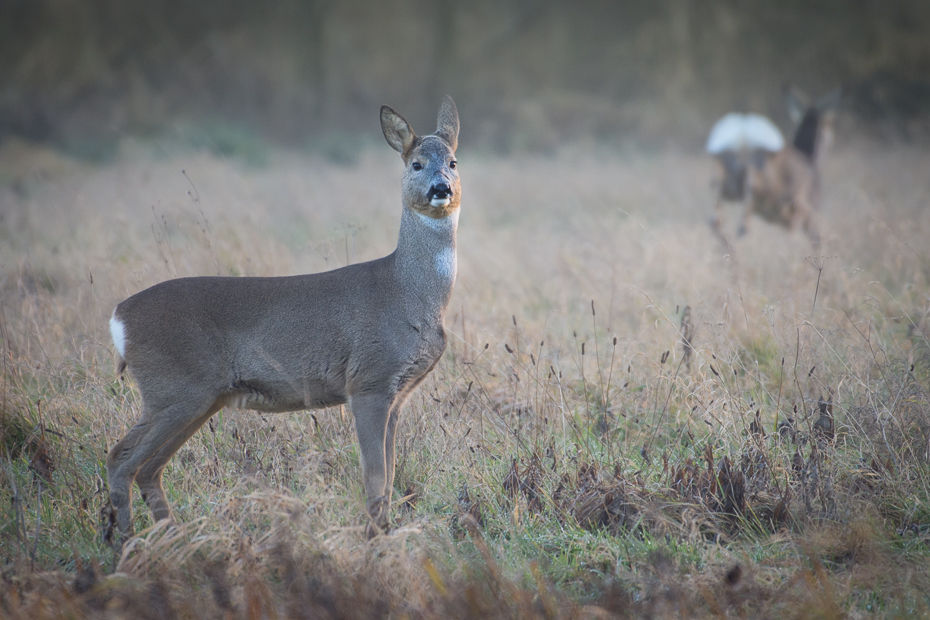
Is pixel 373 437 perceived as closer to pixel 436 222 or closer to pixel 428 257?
pixel 428 257

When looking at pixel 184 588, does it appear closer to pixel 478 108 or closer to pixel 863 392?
pixel 863 392

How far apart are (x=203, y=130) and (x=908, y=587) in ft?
57.9

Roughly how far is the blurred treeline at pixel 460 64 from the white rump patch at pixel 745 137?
7935mm

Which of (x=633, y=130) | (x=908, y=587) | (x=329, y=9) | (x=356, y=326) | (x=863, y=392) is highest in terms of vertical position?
(x=329, y=9)

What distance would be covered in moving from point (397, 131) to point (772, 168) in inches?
272

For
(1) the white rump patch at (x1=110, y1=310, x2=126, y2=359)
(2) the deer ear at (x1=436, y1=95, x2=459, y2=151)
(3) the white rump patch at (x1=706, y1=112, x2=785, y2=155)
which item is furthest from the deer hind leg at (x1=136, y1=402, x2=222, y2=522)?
(3) the white rump patch at (x1=706, y1=112, x2=785, y2=155)

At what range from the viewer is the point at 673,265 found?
22.0 ft

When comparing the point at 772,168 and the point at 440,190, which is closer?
the point at 440,190

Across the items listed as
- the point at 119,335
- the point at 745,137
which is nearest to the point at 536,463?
the point at 119,335

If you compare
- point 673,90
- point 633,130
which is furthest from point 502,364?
point 673,90

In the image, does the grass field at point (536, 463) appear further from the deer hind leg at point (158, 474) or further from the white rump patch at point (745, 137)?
the white rump patch at point (745, 137)

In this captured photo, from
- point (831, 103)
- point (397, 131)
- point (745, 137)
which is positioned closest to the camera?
point (397, 131)

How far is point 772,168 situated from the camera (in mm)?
9477

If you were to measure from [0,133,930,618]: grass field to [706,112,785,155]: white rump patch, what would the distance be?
2.63 m
